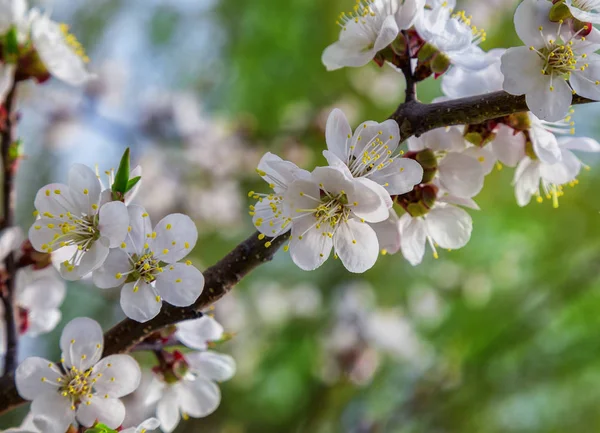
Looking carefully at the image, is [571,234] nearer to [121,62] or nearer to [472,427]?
[472,427]

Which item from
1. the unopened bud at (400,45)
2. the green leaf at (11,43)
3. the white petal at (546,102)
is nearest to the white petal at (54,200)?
the green leaf at (11,43)

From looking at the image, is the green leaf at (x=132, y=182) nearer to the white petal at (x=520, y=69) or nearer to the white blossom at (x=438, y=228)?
the white blossom at (x=438, y=228)

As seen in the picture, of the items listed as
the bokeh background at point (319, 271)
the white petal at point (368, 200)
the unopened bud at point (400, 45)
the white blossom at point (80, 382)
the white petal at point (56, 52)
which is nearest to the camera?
the white petal at point (368, 200)

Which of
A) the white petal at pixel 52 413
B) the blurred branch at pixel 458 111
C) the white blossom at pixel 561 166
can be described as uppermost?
the blurred branch at pixel 458 111

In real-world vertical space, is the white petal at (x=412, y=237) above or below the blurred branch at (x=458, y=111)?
below

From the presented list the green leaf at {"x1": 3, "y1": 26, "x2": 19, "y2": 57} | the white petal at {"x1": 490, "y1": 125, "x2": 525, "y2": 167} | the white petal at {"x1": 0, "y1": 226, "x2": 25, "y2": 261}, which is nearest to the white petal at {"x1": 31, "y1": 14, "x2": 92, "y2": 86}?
the green leaf at {"x1": 3, "y1": 26, "x2": 19, "y2": 57}

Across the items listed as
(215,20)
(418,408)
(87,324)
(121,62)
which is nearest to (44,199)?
(87,324)

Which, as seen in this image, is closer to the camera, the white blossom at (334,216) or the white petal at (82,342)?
the white blossom at (334,216)

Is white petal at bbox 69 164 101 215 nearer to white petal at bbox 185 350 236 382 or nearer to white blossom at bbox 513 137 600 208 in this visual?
white petal at bbox 185 350 236 382
